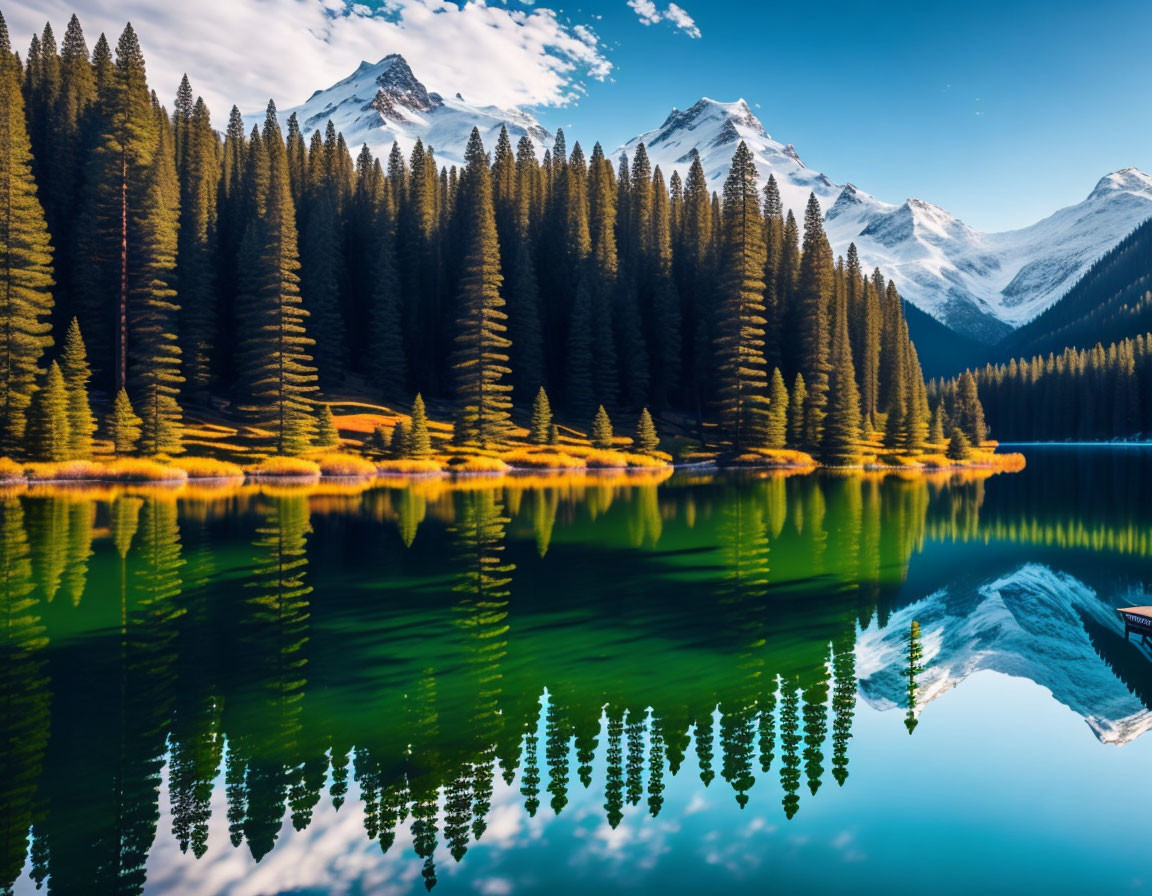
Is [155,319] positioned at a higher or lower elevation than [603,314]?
lower

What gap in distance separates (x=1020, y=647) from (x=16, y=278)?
6718 cm

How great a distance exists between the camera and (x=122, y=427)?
56.1 m

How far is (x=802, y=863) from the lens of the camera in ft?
28.1

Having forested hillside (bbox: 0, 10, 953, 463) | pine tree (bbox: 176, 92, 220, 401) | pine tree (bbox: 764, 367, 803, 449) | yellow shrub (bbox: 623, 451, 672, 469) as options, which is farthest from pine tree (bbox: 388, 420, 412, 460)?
pine tree (bbox: 764, 367, 803, 449)

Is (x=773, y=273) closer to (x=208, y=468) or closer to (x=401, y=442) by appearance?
(x=401, y=442)

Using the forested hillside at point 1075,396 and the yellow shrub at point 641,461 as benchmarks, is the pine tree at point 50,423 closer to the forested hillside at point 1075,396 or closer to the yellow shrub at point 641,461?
the yellow shrub at point 641,461

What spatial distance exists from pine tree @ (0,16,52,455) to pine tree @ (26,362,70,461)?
164cm

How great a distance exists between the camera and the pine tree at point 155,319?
58094 millimetres

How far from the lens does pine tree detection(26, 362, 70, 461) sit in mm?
51531

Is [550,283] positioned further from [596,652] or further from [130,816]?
[130,816]

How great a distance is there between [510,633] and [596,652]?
228 cm

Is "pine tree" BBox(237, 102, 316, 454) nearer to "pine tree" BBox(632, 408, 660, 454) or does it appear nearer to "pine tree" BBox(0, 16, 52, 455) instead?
"pine tree" BBox(0, 16, 52, 455)

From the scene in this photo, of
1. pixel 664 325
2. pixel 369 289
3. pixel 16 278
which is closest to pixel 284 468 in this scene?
pixel 16 278

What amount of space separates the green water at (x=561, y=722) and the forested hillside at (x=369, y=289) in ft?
143
